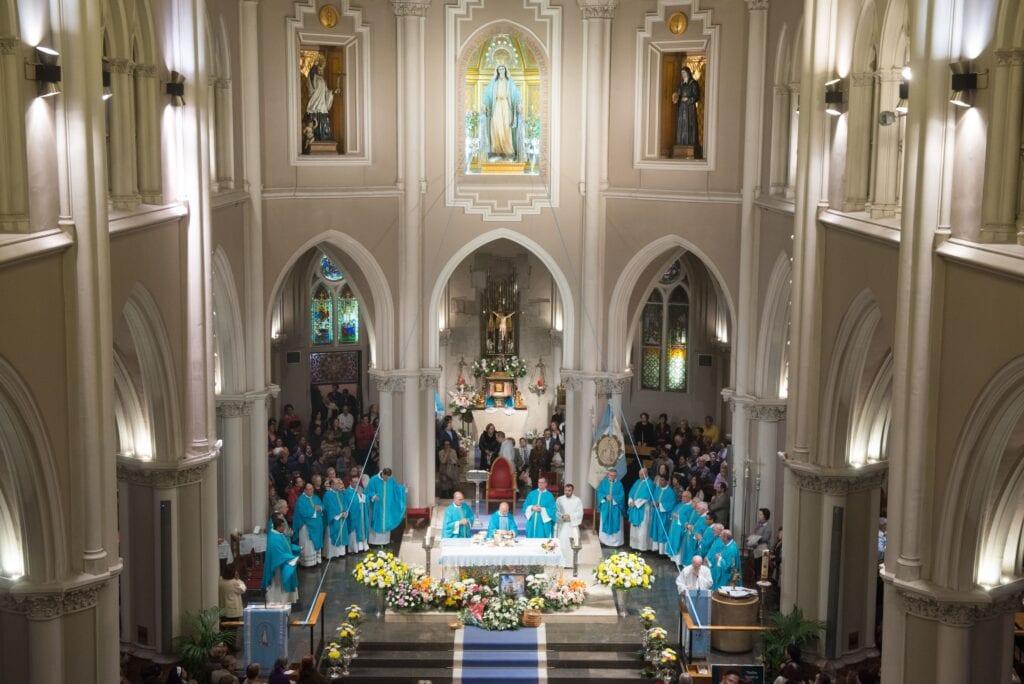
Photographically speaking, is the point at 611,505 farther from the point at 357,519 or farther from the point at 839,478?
the point at 839,478

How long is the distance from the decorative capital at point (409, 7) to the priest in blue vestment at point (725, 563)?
10130 mm

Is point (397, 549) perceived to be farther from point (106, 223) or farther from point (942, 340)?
point (942, 340)

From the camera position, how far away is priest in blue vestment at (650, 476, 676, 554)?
76.8 feet

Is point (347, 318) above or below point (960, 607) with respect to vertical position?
above

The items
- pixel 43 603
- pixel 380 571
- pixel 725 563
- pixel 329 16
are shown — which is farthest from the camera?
pixel 329 16

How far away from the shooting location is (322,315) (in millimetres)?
31594

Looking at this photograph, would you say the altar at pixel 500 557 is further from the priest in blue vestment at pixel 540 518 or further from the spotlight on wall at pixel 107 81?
the spotlight on wall at pixel 107 81

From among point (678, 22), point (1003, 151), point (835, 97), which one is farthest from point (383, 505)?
point (1003, 151)

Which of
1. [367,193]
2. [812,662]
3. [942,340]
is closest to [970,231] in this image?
[942,340]

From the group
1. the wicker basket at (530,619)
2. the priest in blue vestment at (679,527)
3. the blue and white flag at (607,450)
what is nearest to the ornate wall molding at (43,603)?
the wicker basket at (530,619)

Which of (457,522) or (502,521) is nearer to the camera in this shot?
(502,521)

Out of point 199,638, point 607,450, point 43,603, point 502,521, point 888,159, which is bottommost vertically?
point 199,638

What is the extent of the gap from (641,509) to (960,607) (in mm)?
10249

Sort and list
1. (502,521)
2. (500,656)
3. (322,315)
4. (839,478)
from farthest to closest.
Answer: (322,315), (502,521), (500,656), (839,478)
